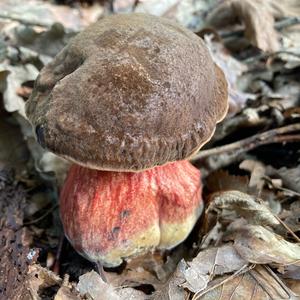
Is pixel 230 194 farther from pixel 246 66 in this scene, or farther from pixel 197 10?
pixel 197 10

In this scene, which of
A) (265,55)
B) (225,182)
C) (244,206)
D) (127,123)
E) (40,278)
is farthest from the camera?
(265,55)

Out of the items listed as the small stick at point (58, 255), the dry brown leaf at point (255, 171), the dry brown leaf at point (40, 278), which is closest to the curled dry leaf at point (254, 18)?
the dry brown leaf at point (255, 171)

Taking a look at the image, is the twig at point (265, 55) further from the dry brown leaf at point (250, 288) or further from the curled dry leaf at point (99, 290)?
the curled dry leaf at point (99, 290)

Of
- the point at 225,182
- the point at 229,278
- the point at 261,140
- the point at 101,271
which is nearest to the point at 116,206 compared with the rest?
the point at 101,271

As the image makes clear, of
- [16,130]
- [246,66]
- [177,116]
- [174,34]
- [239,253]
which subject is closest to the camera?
[177,116]

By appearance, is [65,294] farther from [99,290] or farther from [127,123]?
[127,123]

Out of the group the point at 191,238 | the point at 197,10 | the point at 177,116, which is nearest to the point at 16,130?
the point at 191,238
